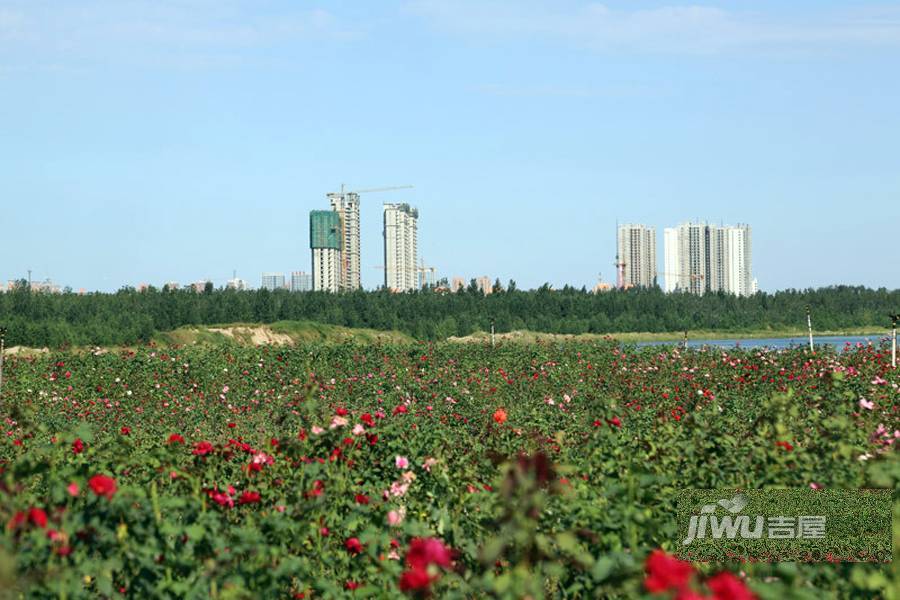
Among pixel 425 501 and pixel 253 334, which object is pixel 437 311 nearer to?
pixel 253 334

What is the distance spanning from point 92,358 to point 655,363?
34.2ft

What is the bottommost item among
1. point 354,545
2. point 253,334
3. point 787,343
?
point 787,343

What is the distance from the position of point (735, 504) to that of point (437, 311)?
297 feet

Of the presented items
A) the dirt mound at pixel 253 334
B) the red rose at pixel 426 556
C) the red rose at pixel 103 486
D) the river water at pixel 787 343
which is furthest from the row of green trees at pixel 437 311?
the red rose at pixel 426 556

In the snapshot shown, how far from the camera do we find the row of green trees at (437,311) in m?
66.7

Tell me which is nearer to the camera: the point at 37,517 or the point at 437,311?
the point at 37,517

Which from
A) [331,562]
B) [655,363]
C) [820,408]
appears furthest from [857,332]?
[331,562]

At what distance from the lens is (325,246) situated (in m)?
192

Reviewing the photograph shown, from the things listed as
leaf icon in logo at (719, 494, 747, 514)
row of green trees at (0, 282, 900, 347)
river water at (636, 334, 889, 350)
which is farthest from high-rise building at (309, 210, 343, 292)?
leaf icon in logo at (719, 494, 747, 514)

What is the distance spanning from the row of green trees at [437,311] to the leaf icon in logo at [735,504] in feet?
164

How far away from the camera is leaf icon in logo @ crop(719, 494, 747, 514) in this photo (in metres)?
6.18

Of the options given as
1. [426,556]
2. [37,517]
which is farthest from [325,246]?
[426,556]

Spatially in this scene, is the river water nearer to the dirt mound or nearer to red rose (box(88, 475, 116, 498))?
red rose (box(88, 475, 116, 498))

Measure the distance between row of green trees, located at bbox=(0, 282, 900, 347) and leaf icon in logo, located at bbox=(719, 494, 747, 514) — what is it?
49.9 m
